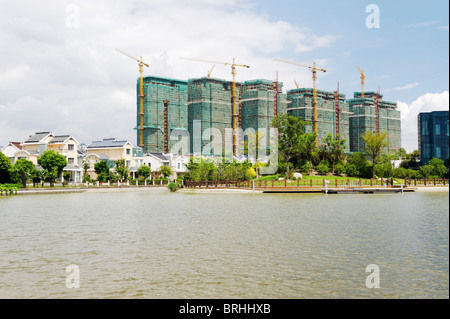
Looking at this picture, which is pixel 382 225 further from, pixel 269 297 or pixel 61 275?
pixel 61 275

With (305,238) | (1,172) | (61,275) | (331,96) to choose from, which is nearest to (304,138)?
(1,172)

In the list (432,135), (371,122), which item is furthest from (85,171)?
(371,122)

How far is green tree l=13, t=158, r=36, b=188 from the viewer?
211ft

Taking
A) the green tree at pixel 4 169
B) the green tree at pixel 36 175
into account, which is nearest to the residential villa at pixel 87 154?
the green tree at pixel 36 175

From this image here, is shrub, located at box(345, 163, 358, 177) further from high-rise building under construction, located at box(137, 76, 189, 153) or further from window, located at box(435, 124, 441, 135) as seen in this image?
high-rise building under construction, located at box(137, 76, 189, 153)

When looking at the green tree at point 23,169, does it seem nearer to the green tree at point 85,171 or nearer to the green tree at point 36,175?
the green tree at point 36,175

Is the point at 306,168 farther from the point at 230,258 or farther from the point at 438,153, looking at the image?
the point at 230,258

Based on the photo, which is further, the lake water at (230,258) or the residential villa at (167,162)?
the residential villa at (167,162)

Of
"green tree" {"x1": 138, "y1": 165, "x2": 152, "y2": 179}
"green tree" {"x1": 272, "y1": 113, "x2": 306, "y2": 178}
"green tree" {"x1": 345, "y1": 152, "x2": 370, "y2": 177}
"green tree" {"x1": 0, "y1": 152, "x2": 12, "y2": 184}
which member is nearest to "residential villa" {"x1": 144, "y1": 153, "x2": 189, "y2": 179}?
"green tree" {"x1": 138, "y1": 165, "x2": 152, "y2": 179}

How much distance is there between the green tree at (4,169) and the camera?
62312 mm

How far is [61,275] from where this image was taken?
1265 cm
